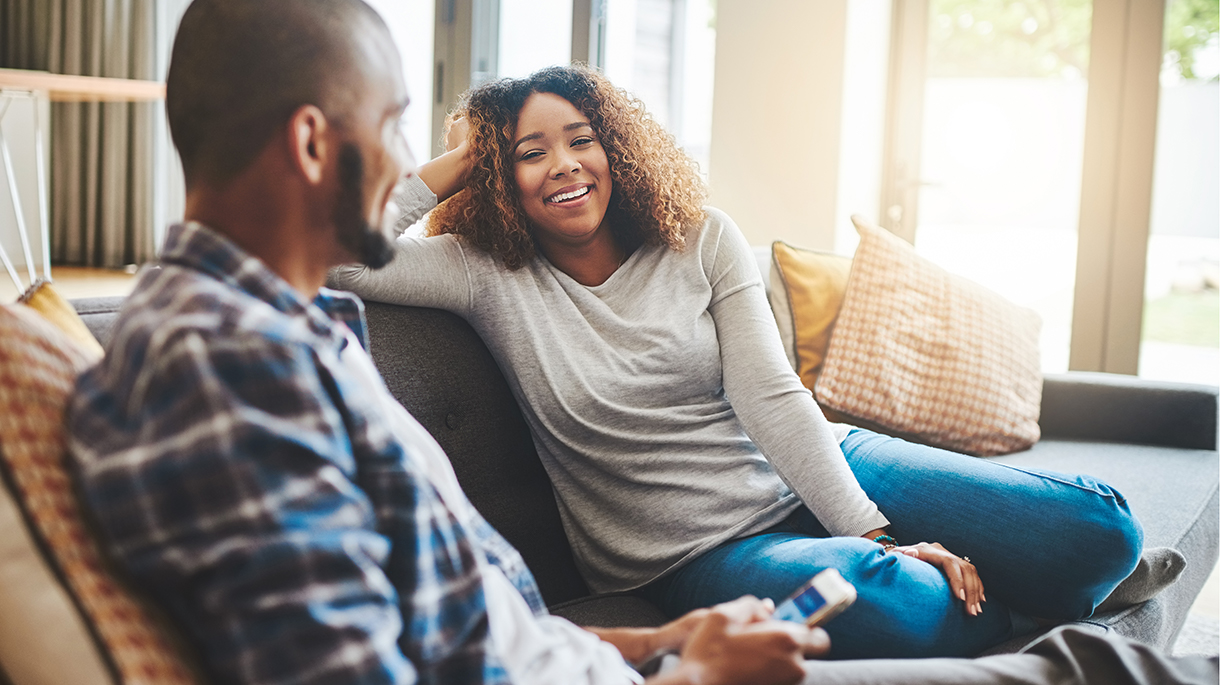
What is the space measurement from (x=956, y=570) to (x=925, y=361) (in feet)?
2.81

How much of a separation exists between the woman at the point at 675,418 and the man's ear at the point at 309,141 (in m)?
0.68

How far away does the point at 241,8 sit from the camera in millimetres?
642

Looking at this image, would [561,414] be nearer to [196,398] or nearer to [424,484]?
[424,484]

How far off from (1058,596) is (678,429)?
1.79 feet

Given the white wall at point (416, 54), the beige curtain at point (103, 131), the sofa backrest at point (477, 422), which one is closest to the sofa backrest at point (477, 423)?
the sofa backrest at point (477, 422)

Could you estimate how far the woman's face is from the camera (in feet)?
4.59

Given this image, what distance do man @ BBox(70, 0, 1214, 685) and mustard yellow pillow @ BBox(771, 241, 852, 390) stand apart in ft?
4.17

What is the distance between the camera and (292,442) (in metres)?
0.53

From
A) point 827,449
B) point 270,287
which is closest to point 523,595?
point 270,287

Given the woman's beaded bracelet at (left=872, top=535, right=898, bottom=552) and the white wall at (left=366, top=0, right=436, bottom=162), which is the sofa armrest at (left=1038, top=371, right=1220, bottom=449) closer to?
the woman's beaded bracelet at (left=872, top=535, right=898, bottom=552)

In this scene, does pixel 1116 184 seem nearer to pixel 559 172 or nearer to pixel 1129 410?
pixel 1129 410

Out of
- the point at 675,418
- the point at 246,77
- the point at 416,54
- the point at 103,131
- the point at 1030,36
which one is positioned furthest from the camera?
the point at 103,131

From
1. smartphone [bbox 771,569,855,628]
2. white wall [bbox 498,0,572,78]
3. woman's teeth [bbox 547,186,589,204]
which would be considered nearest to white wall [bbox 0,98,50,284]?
white wall [bbox 498,0,572,78]

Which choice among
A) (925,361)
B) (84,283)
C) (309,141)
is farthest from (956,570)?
(84,283)
